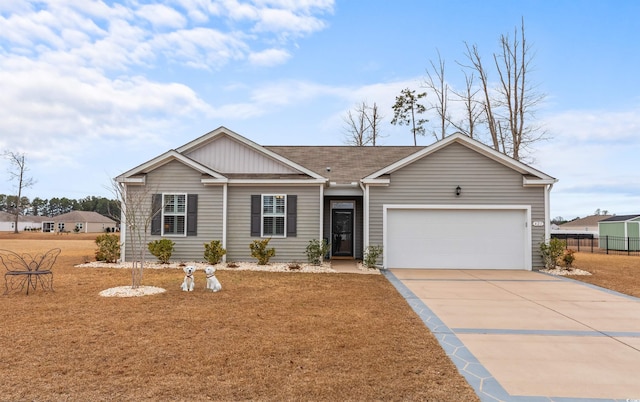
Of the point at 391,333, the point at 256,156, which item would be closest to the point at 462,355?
the point at 391,333

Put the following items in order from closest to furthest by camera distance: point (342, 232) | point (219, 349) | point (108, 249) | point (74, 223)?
1. point (219, 349)
2. point (108, 249)
3. point (342, 232)
4. point (74, 223)

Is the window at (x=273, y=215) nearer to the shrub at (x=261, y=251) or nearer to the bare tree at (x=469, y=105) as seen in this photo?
the shrub at (x=261, y=251)

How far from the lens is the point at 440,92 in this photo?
25.8 metres

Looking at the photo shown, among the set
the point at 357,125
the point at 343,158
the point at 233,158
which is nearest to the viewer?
the point at 233,158

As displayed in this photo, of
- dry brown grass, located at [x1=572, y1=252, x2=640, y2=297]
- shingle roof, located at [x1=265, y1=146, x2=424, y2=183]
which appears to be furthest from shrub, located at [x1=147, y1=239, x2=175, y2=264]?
dry brown grass, located at [x1=572, y1=252, x2=640, y2=297]

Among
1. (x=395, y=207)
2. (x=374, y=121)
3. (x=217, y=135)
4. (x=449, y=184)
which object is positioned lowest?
(x=395, y=207)

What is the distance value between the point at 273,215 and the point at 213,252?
2.30 m

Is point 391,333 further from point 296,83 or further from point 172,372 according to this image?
point 296,83

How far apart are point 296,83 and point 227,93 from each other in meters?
3.25

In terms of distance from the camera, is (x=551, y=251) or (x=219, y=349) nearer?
(x=219, y=349)

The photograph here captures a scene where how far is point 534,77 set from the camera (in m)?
21.4

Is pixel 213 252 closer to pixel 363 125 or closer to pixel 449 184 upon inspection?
pixel 449 184

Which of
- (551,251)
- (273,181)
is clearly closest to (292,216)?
(273,181)

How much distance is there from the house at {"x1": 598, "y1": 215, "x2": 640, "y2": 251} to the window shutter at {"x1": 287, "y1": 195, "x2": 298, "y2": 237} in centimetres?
1926
